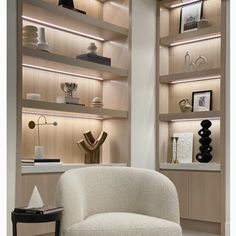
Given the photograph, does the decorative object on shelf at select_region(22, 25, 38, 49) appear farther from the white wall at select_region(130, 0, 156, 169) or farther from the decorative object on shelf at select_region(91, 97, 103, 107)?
the white wall at select_region(130, 0, 156, 169)

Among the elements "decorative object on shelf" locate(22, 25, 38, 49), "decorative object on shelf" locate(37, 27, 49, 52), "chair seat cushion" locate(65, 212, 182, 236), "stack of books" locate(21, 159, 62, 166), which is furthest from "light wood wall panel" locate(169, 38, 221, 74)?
"chair seat cushion" locate(65, 212, 182, 236)

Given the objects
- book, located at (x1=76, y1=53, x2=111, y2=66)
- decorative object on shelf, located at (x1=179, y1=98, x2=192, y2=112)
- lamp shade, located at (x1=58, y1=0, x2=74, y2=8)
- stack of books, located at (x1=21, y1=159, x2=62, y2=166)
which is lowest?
stack of books, located at (x1=21, y1=159, x2=62, y2=166)

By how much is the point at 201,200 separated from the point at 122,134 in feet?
4.33

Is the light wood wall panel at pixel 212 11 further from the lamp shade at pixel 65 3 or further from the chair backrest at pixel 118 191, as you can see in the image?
the chair backrest at pixel 118 191

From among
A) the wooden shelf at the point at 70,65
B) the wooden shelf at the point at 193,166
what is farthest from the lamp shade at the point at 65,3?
the wooden shelf at the point at 193,166

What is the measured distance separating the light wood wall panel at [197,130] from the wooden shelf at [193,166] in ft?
0.55

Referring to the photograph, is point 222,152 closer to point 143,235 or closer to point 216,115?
point 216,115

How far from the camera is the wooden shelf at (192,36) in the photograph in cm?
497

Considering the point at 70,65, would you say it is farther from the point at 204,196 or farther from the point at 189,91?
the point at 204,196

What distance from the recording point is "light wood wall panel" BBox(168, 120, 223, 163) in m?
5.02

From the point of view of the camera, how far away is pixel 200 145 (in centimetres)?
524

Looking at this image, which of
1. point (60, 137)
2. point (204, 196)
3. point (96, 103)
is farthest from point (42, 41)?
point (204, 196)

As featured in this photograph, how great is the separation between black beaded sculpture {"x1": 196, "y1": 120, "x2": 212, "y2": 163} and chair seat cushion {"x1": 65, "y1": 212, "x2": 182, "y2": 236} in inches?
89.4
